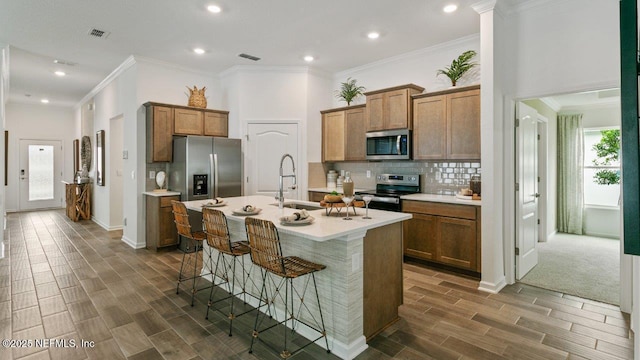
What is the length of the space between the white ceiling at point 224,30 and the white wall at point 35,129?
4.23 m

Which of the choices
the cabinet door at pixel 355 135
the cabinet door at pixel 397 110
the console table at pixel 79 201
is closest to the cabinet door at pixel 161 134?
the cabinet door at pixel 355 135

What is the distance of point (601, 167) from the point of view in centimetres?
618

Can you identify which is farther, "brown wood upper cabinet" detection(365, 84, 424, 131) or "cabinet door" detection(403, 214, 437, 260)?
"brown wood upper cabinet" detection(365, 84, 424, 131)

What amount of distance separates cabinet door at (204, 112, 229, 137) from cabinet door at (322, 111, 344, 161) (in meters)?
1.72

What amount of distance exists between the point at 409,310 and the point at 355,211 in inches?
41.3

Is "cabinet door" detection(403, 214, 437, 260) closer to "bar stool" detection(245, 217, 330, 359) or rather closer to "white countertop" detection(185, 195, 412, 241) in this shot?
"white countertop" detection(185, 195, 412, 241)

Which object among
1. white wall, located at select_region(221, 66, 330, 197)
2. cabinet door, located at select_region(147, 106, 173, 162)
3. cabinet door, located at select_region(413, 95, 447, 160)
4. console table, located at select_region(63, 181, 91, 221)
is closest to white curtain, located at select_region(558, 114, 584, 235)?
cabinet door, located at select_region(413, 95, 447, 160)

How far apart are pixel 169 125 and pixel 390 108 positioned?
3.37 metres

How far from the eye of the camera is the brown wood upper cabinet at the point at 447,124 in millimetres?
3988

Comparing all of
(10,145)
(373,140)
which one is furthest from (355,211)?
(10,145)

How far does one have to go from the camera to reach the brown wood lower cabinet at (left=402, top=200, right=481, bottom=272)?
373cm

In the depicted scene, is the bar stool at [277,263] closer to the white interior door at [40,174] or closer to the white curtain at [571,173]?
the white curtain at [571,173]

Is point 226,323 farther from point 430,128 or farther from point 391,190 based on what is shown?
point 430,128

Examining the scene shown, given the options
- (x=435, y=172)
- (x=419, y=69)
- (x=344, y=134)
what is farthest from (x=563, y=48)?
(x=344, y=134)
